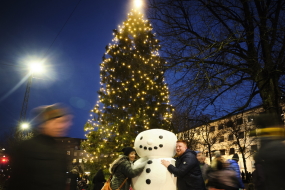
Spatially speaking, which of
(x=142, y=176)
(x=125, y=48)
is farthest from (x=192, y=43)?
(x=125, y=48)

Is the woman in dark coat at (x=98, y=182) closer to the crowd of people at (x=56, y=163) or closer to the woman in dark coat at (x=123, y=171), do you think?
the woman in dark coat at (x=123, y=171)

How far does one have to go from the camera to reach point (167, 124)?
1741 cm

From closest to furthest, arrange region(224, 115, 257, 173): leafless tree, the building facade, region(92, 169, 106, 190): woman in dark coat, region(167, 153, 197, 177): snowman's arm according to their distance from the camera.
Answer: region(167, 153, 197, 177): snowman's arm, the building facade, region(92, 169, 106, 190): woman in dark coat, region(224, 115, 257, 173): leafless tree

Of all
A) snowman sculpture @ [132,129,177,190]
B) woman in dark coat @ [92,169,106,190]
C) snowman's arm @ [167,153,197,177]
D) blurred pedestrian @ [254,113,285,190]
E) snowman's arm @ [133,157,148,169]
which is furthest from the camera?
woman in dark coat @ [92,169,106,190]

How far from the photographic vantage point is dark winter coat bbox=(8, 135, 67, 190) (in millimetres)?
2408

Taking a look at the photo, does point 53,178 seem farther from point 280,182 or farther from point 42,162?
point 280,182

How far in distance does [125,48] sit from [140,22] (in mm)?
2437

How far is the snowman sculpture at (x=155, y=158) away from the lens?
545 centimetres

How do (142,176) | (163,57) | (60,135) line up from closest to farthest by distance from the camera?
(60,135) < (142,176) < (163,57)

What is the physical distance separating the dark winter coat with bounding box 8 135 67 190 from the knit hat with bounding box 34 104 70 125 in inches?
8.3

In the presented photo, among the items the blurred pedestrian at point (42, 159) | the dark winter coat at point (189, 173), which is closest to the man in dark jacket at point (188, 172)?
the dark winter coat at point (189, 173)

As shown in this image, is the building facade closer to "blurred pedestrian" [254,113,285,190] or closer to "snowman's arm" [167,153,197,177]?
"blurred pedestrian" [254,113,285,190]

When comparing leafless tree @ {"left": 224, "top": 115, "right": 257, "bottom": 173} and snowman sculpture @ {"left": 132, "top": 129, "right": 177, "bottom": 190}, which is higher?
leafless tree @ {"left": 224, "top": 115, "right": 257, "bottom": 173}

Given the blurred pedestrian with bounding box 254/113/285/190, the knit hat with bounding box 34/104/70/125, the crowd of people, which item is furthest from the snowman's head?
the knit hat with bounding box 34/104/70/125
